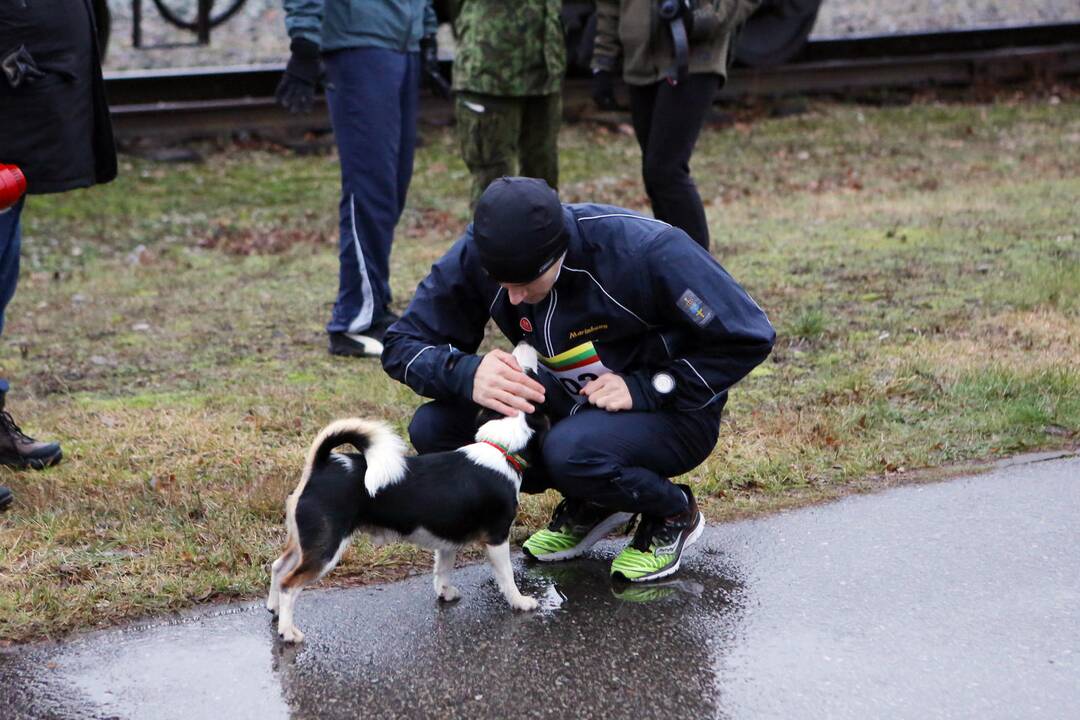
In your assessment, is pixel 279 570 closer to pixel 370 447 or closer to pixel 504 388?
pixel 370 447

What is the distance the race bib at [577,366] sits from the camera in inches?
129

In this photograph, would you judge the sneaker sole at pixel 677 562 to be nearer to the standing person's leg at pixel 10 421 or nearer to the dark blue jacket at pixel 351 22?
the standing person's leg at pixel 10 421

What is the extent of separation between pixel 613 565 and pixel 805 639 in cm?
59

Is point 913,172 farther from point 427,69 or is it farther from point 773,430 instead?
point 773,430

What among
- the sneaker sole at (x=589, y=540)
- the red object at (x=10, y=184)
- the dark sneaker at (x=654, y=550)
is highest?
the red object at (x=10, y=184)

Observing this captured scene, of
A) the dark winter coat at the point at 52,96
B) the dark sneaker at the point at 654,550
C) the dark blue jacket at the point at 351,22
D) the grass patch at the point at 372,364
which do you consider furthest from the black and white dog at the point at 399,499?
the dark blue jacket at the point at 351,22

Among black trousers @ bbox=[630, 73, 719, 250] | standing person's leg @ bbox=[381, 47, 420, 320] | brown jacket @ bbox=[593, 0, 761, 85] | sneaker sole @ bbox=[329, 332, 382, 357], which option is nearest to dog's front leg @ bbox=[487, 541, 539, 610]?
sneaker sole @ bbox=[329, 332, 382, 357]

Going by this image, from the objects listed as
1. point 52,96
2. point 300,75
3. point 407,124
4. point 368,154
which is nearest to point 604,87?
point 407,124

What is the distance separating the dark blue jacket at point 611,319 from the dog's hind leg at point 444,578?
0.40 metres

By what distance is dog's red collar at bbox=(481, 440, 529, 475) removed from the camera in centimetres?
310

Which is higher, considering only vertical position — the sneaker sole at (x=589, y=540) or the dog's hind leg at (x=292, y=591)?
the dog's hind leg at (x=292, y=591)

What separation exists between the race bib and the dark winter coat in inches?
67.7

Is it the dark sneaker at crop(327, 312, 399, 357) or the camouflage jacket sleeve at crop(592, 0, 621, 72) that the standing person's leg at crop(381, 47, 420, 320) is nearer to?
the dark sneaker at crop(327, 312, 399, 357)

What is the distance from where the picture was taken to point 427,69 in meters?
6.12
